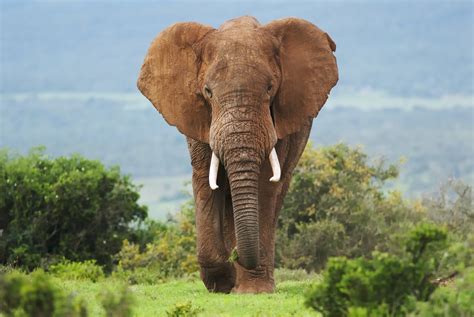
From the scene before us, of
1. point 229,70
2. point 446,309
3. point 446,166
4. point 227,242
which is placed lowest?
point 446,309

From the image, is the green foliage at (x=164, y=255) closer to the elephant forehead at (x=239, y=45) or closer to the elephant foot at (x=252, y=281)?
the elephant foot at (x=252, y=281)

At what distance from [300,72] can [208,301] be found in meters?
2.74

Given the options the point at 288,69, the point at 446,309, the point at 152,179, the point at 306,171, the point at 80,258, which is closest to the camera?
the point at 446,309

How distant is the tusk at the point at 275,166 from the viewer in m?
13.2

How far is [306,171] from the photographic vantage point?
24.1 meters

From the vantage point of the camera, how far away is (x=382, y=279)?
9.09 metres

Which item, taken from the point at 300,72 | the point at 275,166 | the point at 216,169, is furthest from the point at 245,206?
the point at 300,72

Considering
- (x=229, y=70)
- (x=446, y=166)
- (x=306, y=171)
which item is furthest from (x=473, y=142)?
(x=229, y=70)

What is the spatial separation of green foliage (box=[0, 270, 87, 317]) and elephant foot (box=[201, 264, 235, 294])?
17.3ft

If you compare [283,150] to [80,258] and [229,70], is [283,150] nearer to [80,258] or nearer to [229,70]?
[229,70]

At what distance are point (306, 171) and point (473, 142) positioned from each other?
156033 millimetres

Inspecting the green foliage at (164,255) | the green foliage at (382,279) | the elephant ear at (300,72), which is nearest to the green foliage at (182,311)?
the green foliage at (382,279)

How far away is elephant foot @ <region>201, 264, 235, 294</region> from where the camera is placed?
1380 cm

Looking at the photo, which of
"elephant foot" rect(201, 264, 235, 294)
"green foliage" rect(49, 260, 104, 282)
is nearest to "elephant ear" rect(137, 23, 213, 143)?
"elephant foot" rect(201, 264, 235, 294)
